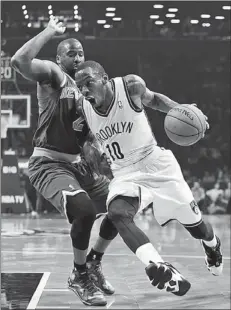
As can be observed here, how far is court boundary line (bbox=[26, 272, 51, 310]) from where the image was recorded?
763cm

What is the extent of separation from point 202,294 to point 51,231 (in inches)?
242

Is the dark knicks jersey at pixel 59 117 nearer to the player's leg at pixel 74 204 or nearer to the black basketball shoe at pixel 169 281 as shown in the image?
the player's leg at pixel 74 204

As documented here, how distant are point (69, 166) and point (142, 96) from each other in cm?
82

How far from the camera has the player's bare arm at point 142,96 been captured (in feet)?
12.4

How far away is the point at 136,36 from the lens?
397 inches

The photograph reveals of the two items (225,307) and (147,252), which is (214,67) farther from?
(147,252)

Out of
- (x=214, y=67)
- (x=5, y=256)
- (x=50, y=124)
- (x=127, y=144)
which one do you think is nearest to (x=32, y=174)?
(x=50, y=124)

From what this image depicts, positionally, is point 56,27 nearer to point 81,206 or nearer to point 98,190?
point 81,206

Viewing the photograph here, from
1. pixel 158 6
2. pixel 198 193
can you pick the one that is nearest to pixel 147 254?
pixel 158 6

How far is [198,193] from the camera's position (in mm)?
16969

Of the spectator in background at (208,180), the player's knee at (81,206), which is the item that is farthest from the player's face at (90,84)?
the spectator in background at (208,180)

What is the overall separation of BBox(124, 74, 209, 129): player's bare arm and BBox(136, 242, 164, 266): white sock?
0.77 m

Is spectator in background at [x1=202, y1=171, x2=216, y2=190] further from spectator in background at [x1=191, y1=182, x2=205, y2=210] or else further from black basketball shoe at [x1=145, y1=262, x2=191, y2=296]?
black basketball shoe at [x1=145, y1=262, x2=191, y2=296]

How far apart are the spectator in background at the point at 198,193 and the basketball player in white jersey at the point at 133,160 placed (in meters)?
12.5
